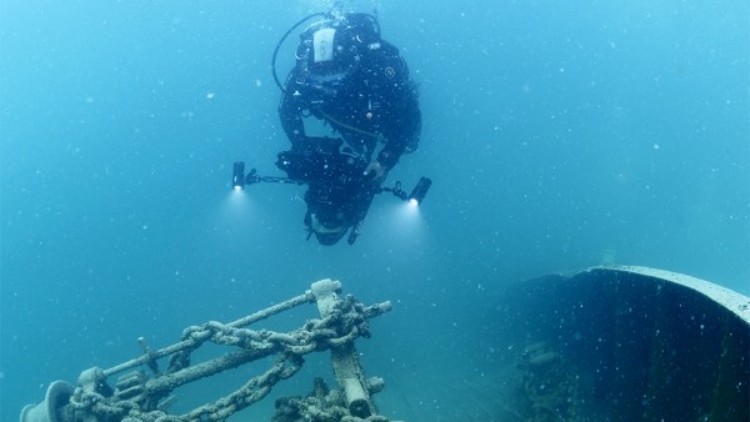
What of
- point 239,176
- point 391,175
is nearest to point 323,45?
point 239,176

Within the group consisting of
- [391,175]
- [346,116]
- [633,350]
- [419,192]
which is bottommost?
[633,350]

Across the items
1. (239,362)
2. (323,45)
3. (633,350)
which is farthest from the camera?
(323,45)

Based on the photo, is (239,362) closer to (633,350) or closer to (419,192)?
(633,350)

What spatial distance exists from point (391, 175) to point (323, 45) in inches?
1165

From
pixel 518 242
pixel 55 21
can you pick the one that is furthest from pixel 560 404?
pixel 55 21

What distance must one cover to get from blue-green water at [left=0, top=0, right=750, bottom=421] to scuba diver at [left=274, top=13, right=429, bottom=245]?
18.2 ft

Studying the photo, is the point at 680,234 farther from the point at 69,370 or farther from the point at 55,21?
the point at 55,21

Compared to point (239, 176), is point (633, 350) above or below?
below

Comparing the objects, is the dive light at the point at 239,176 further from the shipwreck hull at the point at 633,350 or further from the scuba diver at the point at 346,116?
the shipwreck hull at the point at 633,350

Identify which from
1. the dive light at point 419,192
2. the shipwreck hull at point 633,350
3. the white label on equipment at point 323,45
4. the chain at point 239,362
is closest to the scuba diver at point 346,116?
the white label on equipment at point 323,45

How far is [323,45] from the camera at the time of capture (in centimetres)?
628

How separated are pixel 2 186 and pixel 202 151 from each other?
44.7 metres

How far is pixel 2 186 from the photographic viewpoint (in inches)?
3664

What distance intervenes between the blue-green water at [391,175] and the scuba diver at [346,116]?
218 inches
